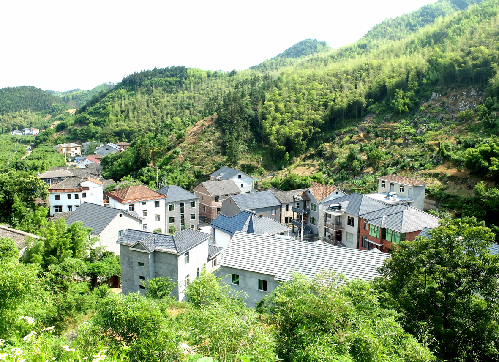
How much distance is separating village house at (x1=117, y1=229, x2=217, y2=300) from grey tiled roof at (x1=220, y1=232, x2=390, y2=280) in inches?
90.8

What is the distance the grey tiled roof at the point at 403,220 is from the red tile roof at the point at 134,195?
1683cm

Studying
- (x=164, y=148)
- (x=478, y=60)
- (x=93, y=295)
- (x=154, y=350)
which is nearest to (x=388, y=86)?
(x=478, y=60)

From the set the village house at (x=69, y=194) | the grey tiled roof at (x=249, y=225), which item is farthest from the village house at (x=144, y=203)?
the grey tiled roof at (x=249, y=225)

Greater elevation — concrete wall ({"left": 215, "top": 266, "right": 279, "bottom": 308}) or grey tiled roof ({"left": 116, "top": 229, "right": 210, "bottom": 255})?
grey tiled roof ({"left": 116, "top": 229, "right": 210, "bottom": 255})

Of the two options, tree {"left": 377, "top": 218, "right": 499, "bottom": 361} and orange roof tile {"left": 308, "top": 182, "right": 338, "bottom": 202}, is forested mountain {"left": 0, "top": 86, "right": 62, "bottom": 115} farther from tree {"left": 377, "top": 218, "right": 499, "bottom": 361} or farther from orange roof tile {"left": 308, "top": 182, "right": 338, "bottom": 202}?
tree {"left": 377, "top": 218, "right": 499, "bottom": 361}

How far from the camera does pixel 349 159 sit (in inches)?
1587

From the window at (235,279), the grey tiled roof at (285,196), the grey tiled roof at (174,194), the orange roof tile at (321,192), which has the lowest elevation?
the window at (235,279)

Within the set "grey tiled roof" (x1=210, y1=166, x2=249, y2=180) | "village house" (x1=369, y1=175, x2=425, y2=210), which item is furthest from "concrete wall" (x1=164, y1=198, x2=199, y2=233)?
"village house" (x1=369, y1=175, x2=425, y2=210)

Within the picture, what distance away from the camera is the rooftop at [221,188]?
35.3 metres

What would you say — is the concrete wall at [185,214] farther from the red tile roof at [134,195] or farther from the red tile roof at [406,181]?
the red tile roof at [406,181]

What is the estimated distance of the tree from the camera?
9.16 m

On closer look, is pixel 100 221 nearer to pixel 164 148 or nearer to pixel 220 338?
pixel 220 338

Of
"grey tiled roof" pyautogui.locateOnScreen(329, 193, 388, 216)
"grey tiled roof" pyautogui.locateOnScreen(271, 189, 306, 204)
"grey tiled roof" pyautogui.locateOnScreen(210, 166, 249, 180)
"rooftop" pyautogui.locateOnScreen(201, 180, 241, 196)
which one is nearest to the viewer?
"grey tiled roof" pyautogui.locateOnScreen(329, 193, 388, 216)

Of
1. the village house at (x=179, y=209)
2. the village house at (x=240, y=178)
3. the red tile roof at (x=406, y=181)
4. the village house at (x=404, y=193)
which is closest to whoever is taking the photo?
the village house at (x=404, y=193)
